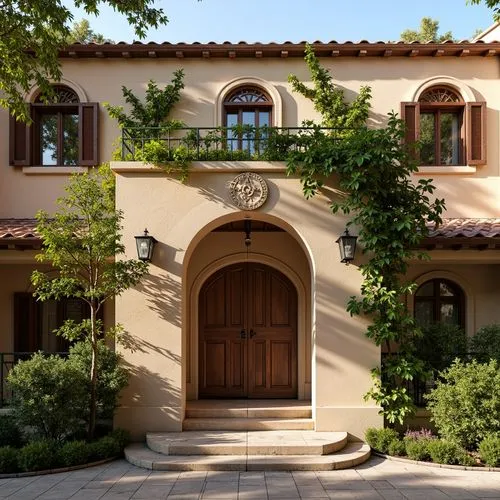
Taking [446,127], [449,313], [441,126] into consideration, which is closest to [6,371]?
[449,313]

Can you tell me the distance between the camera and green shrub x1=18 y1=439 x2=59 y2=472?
6684 millimetres

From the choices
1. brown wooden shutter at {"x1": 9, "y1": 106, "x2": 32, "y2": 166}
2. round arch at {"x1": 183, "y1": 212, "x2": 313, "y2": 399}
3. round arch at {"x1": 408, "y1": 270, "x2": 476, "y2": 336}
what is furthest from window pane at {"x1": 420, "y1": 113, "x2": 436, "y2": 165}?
brown wooden shutter at {"x1": 9, "y1": 106, "x2": 32, "y2": 166}

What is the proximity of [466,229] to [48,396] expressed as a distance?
785 cm

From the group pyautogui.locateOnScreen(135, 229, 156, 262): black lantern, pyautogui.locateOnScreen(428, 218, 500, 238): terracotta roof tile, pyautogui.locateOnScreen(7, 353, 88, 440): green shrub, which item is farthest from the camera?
pyautogui.locateOnScreen(428, 218, 500, 238): terracotta roof tile

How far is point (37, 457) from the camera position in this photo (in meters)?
6.71

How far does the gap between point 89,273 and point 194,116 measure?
4643mm

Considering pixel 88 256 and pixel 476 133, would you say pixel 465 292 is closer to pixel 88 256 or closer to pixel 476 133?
pixel 476 133

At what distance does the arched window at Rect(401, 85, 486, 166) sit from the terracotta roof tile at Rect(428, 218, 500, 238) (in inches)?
52.4

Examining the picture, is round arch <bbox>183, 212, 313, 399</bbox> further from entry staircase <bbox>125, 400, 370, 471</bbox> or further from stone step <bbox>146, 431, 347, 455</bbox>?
stone step <bbox>146, 431, 347, 455</bbox>

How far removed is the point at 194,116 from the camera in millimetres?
10562

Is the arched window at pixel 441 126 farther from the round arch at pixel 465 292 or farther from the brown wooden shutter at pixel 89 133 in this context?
the brown wooden shutter at pixel 89 133

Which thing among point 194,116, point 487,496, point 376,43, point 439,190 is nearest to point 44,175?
point 194,116

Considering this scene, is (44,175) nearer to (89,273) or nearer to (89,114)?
(89,114)

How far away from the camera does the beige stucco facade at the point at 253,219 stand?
25.7ft
